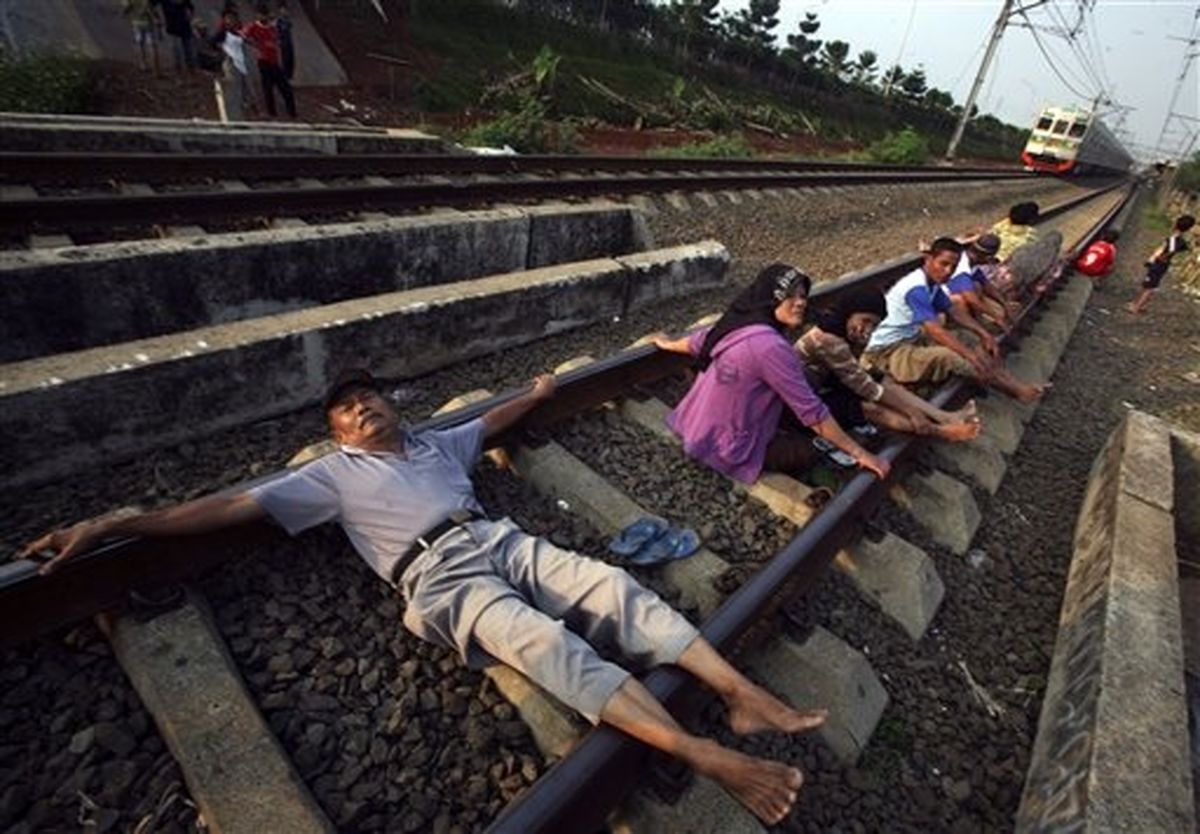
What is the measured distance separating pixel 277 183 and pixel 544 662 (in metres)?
6.72

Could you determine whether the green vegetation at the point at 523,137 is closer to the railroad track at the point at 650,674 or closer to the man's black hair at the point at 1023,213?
the man's black hair at the point at 1023,213

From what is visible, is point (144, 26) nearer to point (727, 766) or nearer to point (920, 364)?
point (920, 364)

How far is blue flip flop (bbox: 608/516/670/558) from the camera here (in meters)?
3.23

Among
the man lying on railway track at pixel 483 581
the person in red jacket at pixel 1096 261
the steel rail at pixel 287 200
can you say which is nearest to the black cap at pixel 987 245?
the steel rail at pixel 287 200

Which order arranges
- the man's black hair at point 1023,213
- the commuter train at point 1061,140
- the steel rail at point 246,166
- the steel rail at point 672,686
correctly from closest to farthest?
1. the steel rail at point 672,686
2. the steel rail at point 246,166
3. the man's black hair at point 1023,213
4. the commuter train at point 1061,140

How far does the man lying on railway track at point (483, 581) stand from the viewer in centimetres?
225

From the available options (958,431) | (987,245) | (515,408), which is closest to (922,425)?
(958,431)

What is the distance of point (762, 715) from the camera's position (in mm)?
2412

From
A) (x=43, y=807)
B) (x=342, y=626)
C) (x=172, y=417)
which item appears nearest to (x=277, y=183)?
(x=172, y=417)

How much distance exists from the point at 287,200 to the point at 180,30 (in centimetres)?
1071

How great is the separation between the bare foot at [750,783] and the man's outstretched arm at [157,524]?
1833 mm

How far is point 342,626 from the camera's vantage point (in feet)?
8.68

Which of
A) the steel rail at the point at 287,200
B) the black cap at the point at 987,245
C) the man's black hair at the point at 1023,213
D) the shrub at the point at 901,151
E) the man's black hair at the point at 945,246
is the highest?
the shrub at the point at 901,151

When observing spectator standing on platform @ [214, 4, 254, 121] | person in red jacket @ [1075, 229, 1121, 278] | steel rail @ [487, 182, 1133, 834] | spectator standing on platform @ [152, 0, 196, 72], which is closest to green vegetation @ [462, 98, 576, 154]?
spectator standing on platform @ [214, 4, 254, 121]
